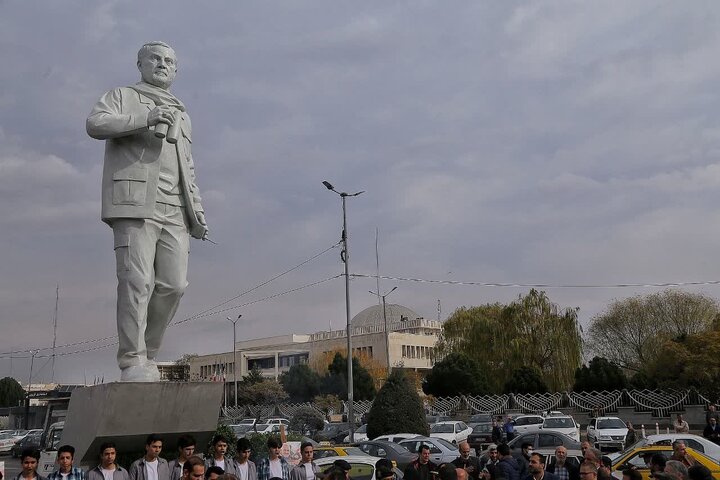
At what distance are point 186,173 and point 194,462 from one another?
3744mm

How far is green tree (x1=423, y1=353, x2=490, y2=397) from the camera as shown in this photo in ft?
152

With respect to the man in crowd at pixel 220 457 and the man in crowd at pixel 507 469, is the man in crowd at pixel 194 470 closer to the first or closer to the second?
the man in crowd at pixel 220 457

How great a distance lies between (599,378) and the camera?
4156 centimetres

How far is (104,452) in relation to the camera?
20.4 ft

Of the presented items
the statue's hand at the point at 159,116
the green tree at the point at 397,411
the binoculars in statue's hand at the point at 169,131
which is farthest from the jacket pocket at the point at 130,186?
the green tree at the point at 397,411

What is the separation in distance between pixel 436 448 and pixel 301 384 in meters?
42.9

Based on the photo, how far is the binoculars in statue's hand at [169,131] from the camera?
7.71 m

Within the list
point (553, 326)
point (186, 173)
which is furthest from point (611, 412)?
point (186, 173)

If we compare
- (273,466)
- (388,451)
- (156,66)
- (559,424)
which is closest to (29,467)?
(273,466)

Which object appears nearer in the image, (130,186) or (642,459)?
(130,186)

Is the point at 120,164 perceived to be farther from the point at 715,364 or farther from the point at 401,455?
the point at 715,364

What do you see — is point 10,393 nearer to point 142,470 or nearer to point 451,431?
point 451,431

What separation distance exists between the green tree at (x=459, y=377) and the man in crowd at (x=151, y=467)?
40597mm

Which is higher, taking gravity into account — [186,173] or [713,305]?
[713,305]
